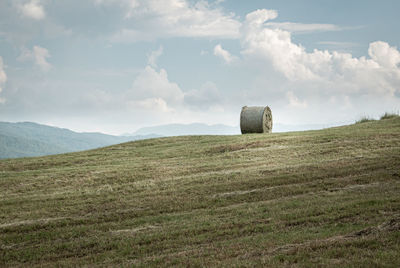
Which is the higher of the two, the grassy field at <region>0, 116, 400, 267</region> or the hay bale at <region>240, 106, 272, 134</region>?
the hay bale at <region>240, 106, 272, 134</region>

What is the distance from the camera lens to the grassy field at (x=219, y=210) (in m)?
9.77

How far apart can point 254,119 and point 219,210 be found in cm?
2388

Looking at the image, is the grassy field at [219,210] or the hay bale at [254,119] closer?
the grassy field at [219,210]

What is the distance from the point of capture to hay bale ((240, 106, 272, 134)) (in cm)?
3756

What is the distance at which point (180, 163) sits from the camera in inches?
1018

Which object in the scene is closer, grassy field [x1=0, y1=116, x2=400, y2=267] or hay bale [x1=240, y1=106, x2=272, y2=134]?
grassy field [x1=0, y1=116, x2=400, y2=267]

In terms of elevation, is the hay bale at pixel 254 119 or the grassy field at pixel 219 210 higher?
the hay bale at pixel 254 119

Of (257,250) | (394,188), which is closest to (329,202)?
(394,188)

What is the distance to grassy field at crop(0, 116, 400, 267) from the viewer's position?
32.0 ft

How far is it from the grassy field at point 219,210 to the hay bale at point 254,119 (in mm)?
10052

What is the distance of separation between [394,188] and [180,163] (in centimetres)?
1356

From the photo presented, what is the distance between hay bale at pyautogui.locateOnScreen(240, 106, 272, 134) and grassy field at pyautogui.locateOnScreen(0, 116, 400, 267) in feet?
33.0

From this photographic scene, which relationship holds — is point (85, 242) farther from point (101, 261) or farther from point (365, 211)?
point (365, 211)

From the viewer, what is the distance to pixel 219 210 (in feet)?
47.7
